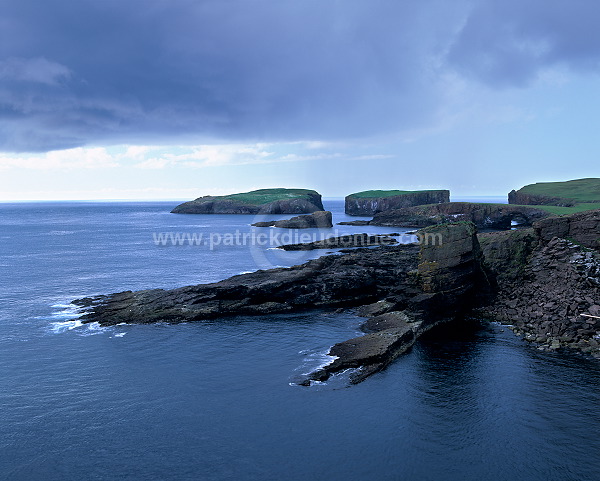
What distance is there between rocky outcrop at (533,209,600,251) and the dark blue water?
24.1 metres

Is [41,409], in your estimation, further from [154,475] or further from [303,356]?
[303,356]

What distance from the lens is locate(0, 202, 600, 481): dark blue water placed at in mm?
28328

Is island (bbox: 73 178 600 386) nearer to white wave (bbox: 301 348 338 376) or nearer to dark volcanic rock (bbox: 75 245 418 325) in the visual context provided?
dark volcanic rock (bbox: 75 245 418 325)

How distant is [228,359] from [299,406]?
12606 mm

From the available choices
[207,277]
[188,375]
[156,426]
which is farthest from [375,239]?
[156,426]

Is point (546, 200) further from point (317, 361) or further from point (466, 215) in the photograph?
point (317, 361)

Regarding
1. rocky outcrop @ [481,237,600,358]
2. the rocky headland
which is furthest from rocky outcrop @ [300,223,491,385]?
rocky outcrop @ [481,237,600,358]

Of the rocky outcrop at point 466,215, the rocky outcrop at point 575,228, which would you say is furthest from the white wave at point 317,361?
the rocky outcrop at point 466,215

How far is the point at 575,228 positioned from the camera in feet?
225

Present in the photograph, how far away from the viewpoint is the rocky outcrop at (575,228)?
6631cm

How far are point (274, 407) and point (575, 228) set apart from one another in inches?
2251

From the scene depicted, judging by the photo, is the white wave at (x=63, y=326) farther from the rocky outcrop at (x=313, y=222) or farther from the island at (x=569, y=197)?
the island at (x=569, y=197)

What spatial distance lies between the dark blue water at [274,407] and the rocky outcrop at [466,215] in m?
110

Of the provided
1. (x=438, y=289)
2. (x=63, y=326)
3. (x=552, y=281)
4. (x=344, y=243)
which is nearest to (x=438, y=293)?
(x=438, y=289)
